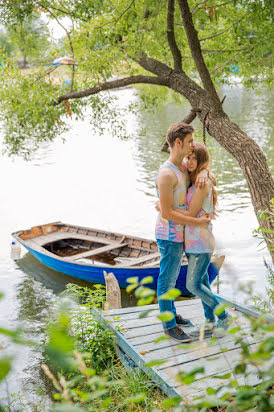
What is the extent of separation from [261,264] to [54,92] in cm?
559

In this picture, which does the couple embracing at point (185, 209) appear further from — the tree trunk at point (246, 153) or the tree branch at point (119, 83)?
the tree branch at point (119, 83)

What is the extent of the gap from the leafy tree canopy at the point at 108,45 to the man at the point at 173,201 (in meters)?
3.31

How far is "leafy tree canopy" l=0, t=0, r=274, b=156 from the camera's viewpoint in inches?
258

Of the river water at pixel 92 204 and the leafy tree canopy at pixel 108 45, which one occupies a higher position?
the leafy tree canopy at pixel 108 45

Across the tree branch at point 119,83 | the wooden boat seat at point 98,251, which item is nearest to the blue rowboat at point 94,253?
the wooden boat seat at point 98,251

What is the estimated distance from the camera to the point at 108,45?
21.4 ft

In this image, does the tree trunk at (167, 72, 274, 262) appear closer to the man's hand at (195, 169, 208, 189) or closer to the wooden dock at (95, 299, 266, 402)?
the wooden dock at (95, 299, 266, 402)

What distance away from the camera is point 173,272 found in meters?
3.75

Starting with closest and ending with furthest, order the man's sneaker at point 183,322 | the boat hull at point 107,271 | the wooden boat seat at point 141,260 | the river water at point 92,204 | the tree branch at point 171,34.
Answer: the man's sneaker at point 183,322
the tree branch at point 171,34
the boat hull at point 107,271
the river water at point 92,204
the wooden boat seat at point 141,260

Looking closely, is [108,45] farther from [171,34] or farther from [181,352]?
[181,352]

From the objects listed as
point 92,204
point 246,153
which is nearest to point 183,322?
point 246,153

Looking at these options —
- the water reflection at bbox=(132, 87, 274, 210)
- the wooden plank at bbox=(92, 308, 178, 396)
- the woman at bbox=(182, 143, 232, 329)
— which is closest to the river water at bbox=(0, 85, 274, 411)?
the water reflection at bbox=(132, 87, 274, 210)

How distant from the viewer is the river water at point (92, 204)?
7.86 m

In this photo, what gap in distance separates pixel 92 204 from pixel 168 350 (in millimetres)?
11989
